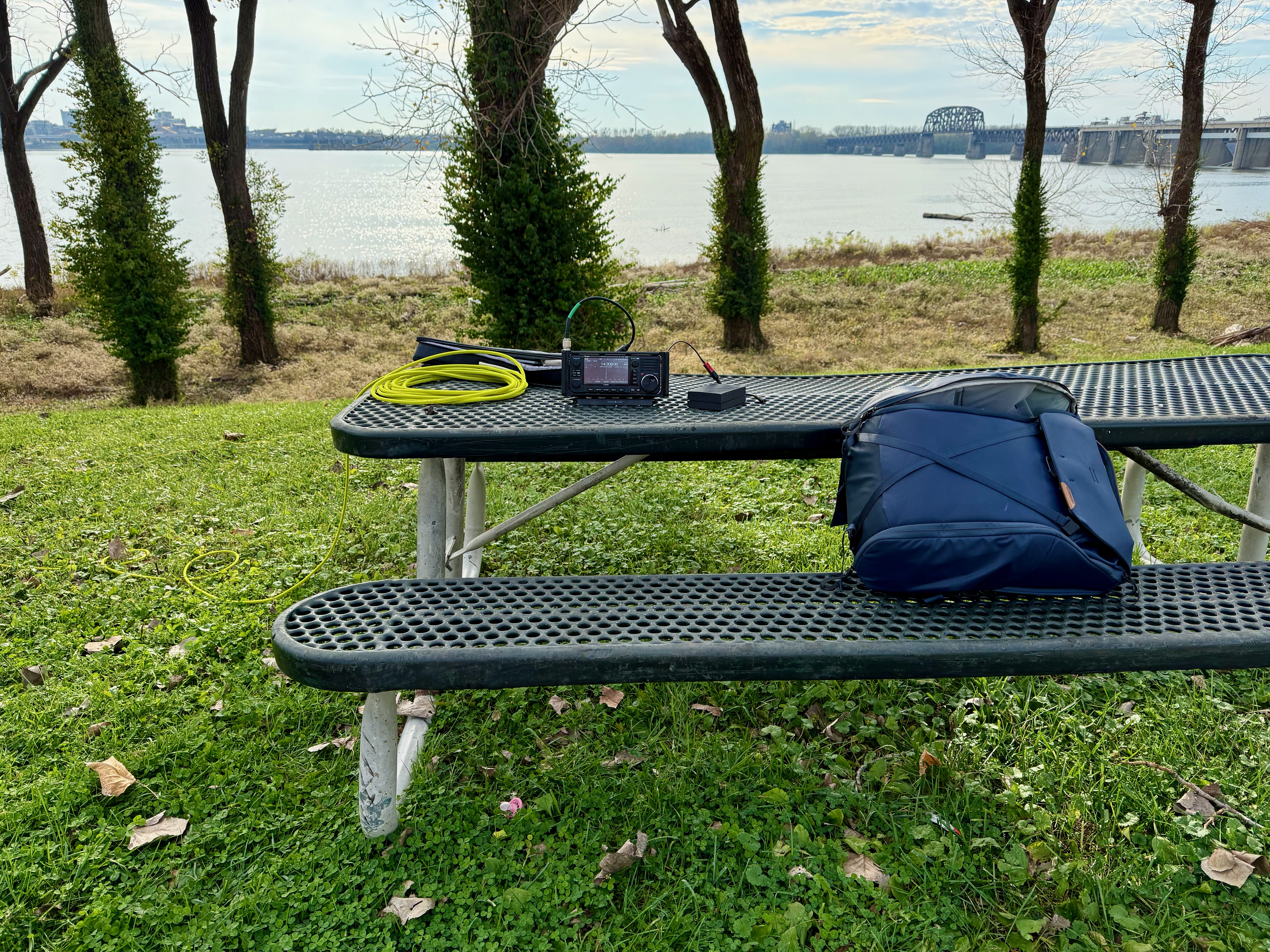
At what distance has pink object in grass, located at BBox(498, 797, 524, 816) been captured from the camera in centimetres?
219

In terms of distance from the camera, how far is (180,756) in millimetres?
2416

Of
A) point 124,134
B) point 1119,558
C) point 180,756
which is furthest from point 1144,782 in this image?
point 124,134

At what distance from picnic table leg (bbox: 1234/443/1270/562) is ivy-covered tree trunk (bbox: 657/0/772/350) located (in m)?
10.0

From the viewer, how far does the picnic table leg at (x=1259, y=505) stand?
2.87m

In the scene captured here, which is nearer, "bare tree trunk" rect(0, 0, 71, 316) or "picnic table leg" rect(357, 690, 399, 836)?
"picnic table leg" rect(357, 690, 399, 836)

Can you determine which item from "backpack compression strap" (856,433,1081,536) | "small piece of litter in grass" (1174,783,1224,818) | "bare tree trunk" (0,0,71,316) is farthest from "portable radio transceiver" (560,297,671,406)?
"bare tree trunk" (0,0,71,316)

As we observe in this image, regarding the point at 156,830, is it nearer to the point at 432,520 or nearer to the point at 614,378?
the point at 432,520

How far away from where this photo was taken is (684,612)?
1952mm

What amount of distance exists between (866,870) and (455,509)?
1777 mm

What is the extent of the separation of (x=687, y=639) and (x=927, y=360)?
11364 millimetres

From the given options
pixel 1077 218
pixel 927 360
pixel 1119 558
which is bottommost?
pixel 927 360

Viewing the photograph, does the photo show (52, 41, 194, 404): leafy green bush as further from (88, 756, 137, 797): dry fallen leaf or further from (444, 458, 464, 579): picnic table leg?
(88, 756, 137, 797): dry fallen leaf

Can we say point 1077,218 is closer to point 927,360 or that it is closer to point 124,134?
point 927,360

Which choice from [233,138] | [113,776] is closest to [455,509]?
[113,776]
